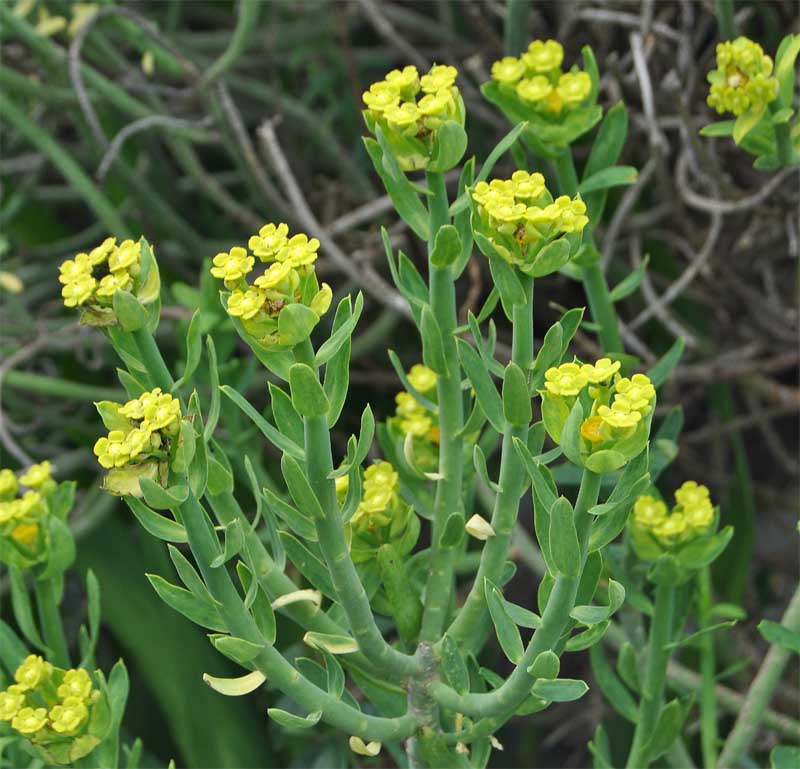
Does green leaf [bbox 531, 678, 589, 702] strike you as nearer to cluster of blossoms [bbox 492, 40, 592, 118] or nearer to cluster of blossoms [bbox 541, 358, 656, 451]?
cluster of blossoms [bbox 541, 358, 656, 451]

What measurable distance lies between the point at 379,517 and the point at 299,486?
84 mm

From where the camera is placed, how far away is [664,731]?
49 centimetres

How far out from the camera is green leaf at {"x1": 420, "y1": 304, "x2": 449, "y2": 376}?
16.0 inches

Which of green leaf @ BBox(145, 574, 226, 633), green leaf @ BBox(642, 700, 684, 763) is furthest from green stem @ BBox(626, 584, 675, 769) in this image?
green leaf @ BBox(145, 574, 226, 633)

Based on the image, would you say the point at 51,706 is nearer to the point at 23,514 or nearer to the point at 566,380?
the point at 23,514

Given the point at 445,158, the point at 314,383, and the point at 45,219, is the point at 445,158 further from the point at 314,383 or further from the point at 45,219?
the point at 45,219

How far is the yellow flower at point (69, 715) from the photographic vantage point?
426mm

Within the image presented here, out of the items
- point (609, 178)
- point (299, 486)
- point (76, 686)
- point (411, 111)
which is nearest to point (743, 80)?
point (609, 178)

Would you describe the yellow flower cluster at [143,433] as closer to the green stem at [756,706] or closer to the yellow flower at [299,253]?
the yellow flower at [299,253]

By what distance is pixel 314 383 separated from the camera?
339 millimetres

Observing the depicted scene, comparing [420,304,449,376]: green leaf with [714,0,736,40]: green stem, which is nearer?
[420,304,449,376]: green leaf

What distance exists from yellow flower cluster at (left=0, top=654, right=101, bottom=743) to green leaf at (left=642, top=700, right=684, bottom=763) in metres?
0.24

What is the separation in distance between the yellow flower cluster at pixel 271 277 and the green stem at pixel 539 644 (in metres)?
0.10

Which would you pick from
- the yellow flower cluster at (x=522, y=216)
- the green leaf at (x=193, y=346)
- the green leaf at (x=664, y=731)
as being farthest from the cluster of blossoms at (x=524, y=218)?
the green leaf at (x=664, y=731)
